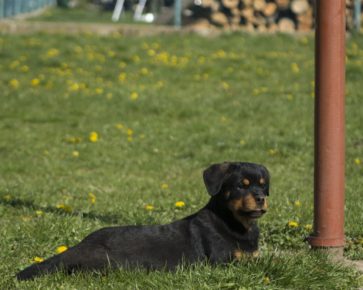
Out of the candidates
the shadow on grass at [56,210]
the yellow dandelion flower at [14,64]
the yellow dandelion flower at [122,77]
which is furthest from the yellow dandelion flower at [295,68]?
the shadow on grass at [56,210]

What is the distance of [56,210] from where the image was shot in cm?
811

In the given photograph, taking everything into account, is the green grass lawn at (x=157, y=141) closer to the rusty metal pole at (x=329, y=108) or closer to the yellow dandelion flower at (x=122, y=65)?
the yellow dandelion flower at (x=122, y=65)

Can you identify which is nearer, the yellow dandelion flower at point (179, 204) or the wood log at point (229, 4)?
the yellow dandelion flower at point (179, 204)

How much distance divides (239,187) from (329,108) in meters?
0.81

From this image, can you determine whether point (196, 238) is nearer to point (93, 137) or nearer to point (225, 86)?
point (93, 137)

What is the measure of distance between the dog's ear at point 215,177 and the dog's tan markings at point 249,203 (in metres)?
0.22

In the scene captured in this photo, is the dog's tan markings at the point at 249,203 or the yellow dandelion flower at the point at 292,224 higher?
the dog's tan markings at the point at 249,203

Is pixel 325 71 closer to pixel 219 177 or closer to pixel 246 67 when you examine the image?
pixel 219 177

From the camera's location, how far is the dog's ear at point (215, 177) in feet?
18.9

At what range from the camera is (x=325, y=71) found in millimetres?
5891

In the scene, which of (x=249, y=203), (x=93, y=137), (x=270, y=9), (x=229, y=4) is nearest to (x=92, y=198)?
(x=93, y=137)

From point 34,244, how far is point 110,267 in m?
1.39

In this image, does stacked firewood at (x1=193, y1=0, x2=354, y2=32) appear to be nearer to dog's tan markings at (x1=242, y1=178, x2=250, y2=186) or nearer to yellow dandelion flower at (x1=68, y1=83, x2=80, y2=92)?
yellow dandelion flower at (x1=68, y1=83, x2=80, y2=92)

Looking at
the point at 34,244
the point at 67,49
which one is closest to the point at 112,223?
the point at 34,244
